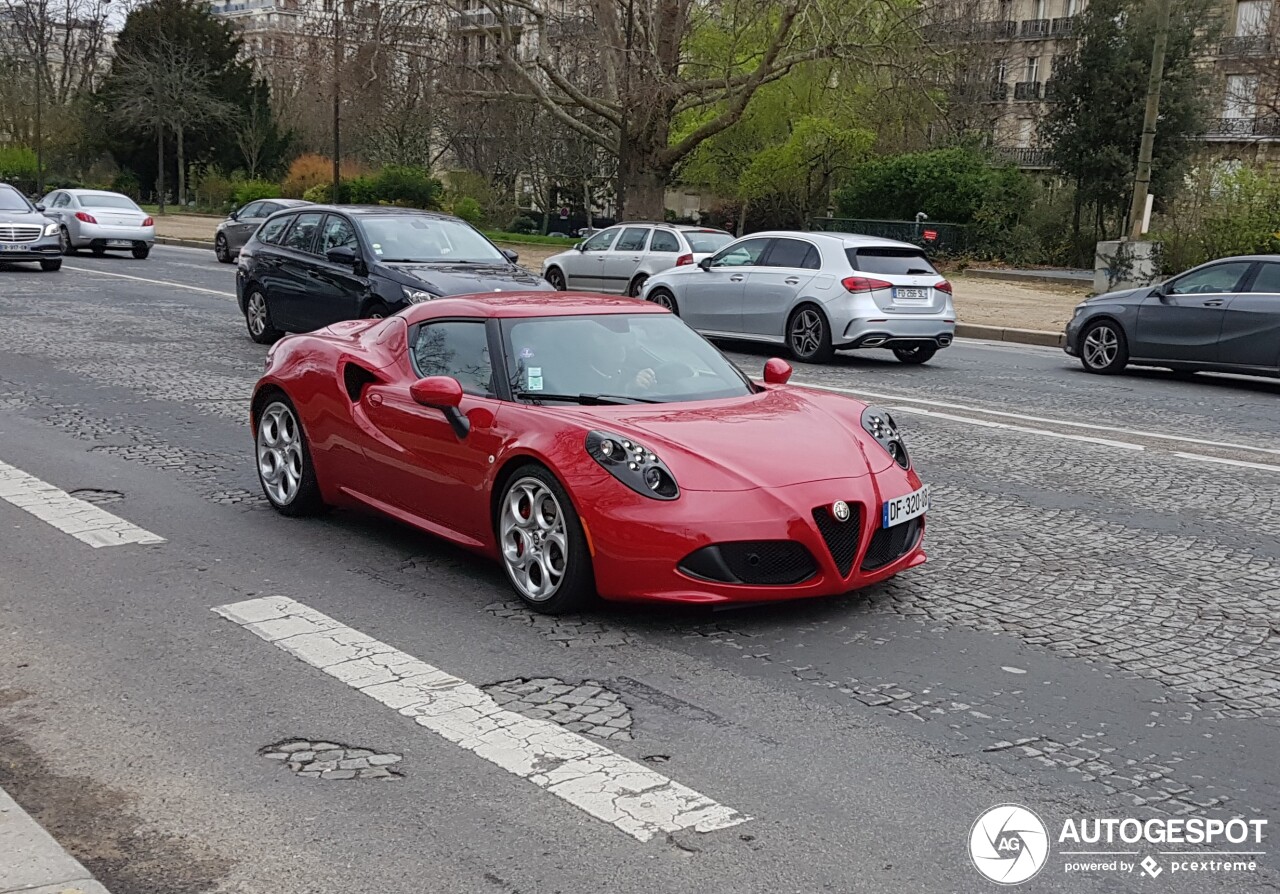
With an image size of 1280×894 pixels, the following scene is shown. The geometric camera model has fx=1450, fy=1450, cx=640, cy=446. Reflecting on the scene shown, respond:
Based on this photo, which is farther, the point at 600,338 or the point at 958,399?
the point at 958,399

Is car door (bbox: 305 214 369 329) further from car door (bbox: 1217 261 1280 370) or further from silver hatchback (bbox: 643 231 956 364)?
car door (bbox: 1217 261 1280 370)

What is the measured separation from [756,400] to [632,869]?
336 cm

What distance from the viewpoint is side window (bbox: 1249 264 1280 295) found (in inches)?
622

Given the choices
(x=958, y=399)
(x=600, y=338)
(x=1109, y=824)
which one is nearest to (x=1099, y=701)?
(x=1109, y=824)

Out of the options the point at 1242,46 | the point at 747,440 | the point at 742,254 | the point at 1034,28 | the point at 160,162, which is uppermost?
the point at 1034,28

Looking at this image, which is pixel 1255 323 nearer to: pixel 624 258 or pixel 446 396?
pixel 624 258

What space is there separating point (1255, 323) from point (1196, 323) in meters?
0.66

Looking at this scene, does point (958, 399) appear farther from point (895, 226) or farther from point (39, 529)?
point (895, 226)

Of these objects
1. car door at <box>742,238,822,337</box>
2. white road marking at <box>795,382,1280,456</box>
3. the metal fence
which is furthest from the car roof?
the metal fence

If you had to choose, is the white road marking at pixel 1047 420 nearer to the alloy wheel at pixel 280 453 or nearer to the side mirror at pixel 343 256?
the side mirror at pixel 343 256

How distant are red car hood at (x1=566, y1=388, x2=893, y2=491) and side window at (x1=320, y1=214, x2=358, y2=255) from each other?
903 cm

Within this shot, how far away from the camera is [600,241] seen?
77.4 ft

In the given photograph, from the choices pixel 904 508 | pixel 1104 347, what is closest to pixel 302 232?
pixel 1104 347

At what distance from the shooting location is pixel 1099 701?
16.6 feet
